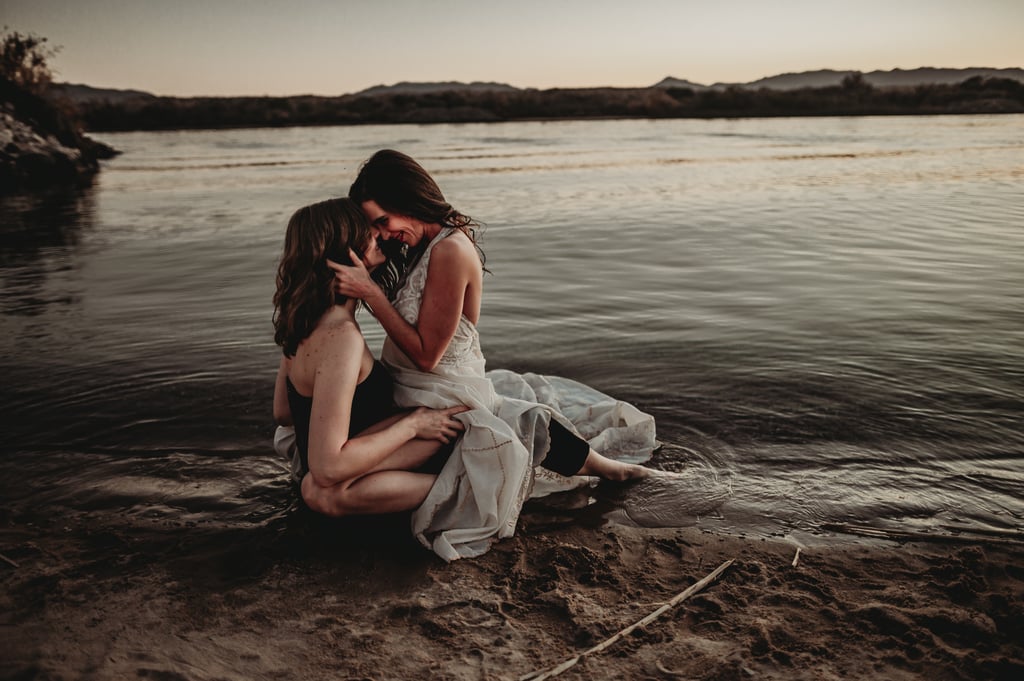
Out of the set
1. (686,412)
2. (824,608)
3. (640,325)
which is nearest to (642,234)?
(640,325)

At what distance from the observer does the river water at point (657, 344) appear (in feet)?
14.2

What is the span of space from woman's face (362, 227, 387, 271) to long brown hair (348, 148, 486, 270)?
0.50ft

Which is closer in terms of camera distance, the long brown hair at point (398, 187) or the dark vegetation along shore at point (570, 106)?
the long brown hair at point (398, 187)

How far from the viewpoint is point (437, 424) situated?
388cm

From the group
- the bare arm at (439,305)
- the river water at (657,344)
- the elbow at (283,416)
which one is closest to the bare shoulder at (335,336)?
the bare arm at (439,305)

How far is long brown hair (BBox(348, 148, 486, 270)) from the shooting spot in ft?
12.6

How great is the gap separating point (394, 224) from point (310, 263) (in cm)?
58

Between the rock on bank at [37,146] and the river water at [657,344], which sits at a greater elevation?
the rock on bank at [37,146]

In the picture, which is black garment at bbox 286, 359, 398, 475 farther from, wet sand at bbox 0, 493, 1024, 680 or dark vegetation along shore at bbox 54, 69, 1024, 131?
dark vegetation along shore at bbox 54, 69, 1024, 131

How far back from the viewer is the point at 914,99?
57844mm

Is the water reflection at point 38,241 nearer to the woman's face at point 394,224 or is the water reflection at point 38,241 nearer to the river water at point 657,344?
the river water at point 657,344

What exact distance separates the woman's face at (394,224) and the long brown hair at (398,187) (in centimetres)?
3

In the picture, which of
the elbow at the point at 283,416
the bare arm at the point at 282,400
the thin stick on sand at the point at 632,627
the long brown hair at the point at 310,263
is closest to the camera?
the thin stick on sand at the point at 632,627

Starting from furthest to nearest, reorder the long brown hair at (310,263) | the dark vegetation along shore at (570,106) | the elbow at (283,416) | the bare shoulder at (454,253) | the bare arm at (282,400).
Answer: the dark vegetation along shore at (570,106)
the elbow at (283,416)
the bare arm at (282,400)
the bare shoulder at (454,253)
the long brown hair at (310,263)
